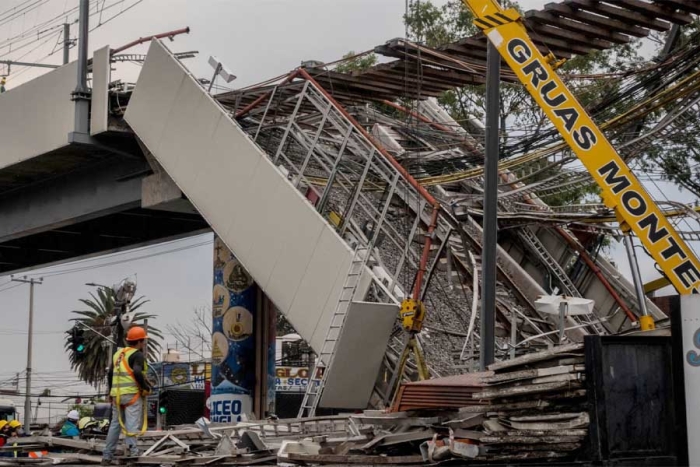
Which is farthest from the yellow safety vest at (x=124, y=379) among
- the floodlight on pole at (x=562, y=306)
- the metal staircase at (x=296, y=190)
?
the metal staircase at (x=296, y=190)

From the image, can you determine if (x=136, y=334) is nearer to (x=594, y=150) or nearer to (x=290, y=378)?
(x=594, y=150)

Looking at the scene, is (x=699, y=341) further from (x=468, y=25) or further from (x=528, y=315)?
(x=468, y=25)

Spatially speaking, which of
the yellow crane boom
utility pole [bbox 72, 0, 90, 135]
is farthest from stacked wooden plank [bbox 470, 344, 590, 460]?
utility pole [bbox 72, 0, 90, 135]

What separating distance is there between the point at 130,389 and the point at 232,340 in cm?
1681

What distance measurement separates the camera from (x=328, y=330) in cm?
2339

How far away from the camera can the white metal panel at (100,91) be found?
31.1 m

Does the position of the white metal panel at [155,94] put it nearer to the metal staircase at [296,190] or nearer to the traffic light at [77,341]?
the metal staircase at [296,190]

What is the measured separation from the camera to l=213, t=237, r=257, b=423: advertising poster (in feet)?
104

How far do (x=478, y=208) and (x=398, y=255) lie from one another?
11.4 feet

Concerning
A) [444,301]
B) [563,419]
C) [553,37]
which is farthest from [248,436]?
[553,37]

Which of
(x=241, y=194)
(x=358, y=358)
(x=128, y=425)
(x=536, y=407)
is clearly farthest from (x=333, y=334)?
(x=536, y=407)

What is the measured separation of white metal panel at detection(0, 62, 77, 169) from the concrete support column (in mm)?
5555

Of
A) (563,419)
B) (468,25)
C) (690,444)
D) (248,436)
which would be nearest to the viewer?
(690,444)

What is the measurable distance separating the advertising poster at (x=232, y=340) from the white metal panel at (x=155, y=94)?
3.94m
